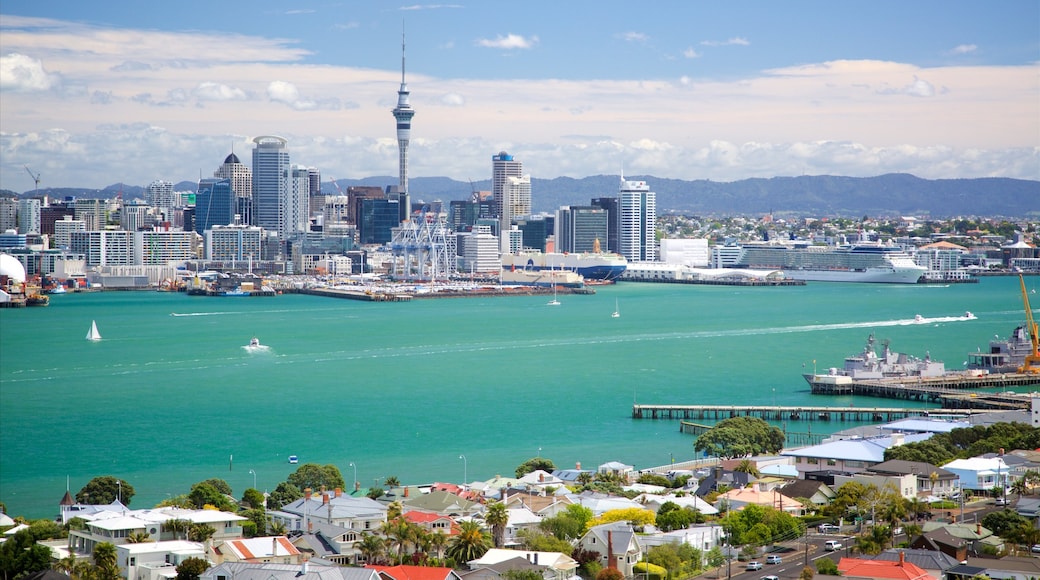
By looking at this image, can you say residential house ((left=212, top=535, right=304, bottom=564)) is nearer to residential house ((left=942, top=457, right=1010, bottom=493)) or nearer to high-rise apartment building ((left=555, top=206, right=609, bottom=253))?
residential house ((left=942, top=457, right=1010, bottom=493))

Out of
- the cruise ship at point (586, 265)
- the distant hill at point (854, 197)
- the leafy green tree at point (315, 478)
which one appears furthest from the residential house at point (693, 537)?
the distant hill at point (854, 197)

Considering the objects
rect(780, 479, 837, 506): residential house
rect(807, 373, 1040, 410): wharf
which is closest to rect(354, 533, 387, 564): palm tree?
rect(780, 479, 837, 506): residential house

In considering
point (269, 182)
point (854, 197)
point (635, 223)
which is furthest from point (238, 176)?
point (854, 197)

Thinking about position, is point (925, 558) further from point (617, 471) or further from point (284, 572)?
point (617, 471)

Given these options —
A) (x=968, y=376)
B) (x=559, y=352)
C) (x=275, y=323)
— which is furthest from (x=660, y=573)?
(x=275, y=323)

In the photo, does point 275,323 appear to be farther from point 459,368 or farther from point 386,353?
point 459,368

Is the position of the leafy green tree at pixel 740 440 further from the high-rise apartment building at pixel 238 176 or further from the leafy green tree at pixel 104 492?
the high-rise apartment building at pixel 238 176
